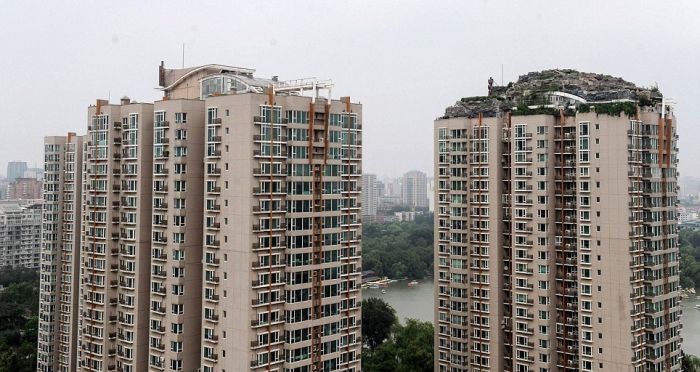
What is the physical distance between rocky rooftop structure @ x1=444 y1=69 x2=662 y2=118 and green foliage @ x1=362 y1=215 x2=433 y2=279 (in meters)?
23.5

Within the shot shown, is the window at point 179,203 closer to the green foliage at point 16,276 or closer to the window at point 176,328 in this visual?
the window at point 176,328

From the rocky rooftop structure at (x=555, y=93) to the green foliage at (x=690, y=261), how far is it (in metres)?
21.1

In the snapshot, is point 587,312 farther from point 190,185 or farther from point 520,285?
point 190,185

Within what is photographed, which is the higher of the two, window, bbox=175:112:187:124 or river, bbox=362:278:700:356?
window, bbox=175:112:187:124

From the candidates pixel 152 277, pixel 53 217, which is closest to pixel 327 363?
pixel 152 277

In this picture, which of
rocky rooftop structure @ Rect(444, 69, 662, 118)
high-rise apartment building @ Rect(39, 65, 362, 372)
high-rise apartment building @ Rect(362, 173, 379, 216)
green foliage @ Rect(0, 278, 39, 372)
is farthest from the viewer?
high-rise apartment building @ Rect(362, 173, 379, 216)

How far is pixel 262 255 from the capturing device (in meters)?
10.1

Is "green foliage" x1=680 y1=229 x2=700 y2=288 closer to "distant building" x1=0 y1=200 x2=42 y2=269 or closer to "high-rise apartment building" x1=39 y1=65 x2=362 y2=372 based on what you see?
"high-rise apartment building" x1=39 y1=65 x2=362 y2=372

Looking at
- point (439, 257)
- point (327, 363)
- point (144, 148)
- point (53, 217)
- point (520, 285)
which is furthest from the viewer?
point (53, 217)

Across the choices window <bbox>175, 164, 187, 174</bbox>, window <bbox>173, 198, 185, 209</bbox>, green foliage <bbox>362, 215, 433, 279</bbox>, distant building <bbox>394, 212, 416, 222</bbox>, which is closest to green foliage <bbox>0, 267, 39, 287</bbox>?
green foliage <bbox>362, 215, 433, 279</bbox>

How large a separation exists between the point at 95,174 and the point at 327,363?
6.01 m

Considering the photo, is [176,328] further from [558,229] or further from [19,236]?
[19,236]

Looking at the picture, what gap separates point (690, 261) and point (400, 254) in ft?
53.1

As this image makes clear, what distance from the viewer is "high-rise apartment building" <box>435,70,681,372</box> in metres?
11.9
